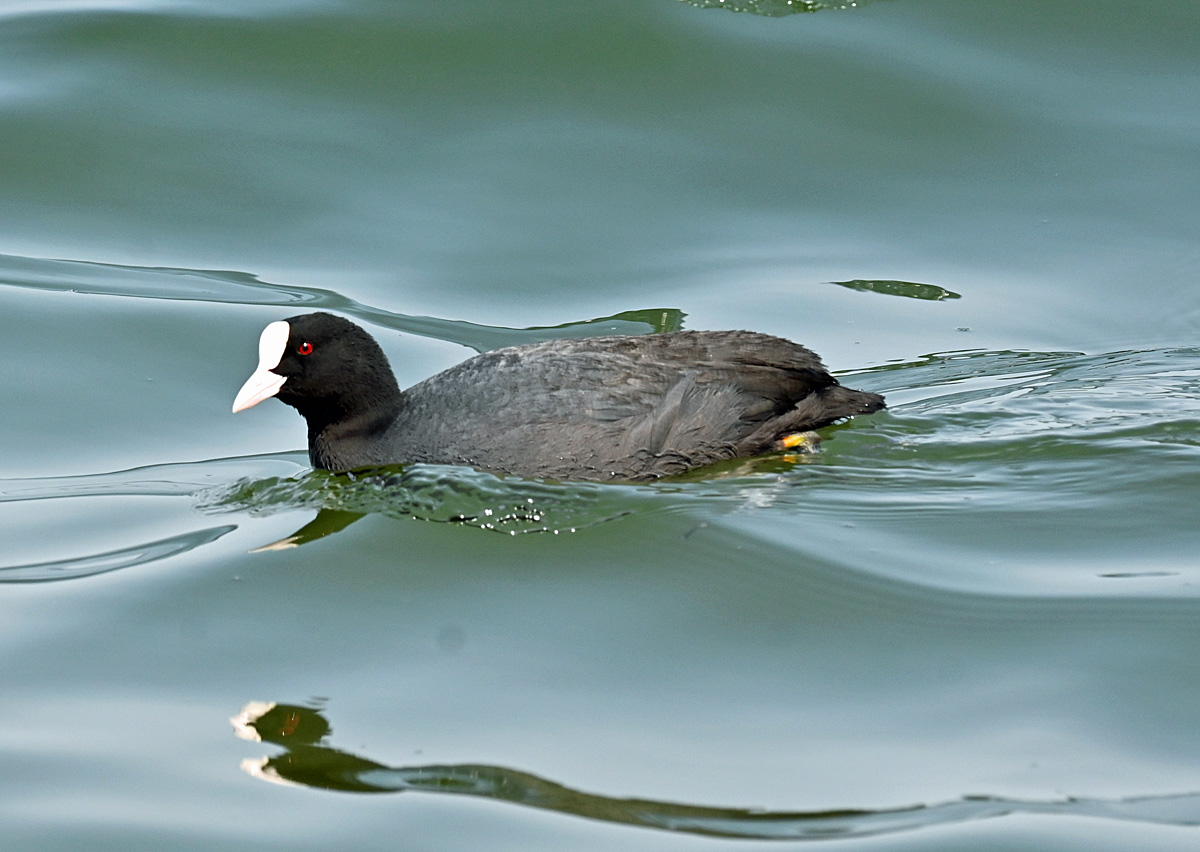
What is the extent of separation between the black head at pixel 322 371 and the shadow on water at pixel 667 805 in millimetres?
2325

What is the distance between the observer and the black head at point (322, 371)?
241 inches

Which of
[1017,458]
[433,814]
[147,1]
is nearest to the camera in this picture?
[433,814]

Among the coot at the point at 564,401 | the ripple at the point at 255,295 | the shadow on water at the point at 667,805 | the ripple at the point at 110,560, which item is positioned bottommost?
Result: the shadow on water at the point at 667,805

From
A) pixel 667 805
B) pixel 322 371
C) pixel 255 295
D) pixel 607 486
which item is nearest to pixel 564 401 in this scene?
pixel 607 486

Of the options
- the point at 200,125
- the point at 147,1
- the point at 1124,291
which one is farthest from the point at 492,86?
the point at 1124,291

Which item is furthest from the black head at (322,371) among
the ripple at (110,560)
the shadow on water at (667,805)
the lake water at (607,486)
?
the shadow on water at (667,805)

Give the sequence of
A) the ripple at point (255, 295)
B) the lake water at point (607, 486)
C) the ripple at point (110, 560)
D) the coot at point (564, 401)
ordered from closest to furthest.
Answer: the lake water at point (607, 486)
the ripple at point (110, 560)
the coot at point (564, 401)
the ripple at point (255, 295)

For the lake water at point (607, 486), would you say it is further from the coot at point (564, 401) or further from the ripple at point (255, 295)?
the coot at point (564, 401)

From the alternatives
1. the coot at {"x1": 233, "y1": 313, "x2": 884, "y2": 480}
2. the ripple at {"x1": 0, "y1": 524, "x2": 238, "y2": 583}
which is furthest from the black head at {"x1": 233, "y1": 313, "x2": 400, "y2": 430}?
the ripple at {"x1": 0, "y1": 524, "x2": 238, "y2": 583}

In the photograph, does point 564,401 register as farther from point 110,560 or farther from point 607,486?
point 110,560

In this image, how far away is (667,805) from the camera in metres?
3.76

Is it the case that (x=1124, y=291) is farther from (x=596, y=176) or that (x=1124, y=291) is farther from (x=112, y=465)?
(x=112, y=465)

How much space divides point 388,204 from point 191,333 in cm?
172

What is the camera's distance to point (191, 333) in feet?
25.8
